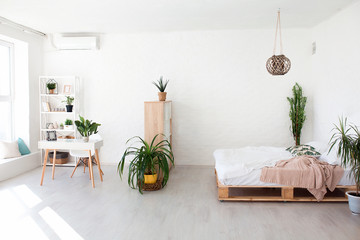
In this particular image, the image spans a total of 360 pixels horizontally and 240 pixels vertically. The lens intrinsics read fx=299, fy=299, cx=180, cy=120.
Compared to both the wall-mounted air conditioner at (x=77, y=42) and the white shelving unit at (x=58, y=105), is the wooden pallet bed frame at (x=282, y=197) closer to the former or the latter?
the white shelving unit at (x=58, y=105)

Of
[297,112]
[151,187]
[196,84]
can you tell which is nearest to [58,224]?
[151,187]

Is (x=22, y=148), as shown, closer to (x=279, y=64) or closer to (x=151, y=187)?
(x=151, y=187)

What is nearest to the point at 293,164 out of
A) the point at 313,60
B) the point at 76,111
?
the point at 313,60

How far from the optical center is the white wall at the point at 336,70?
4.16 meters

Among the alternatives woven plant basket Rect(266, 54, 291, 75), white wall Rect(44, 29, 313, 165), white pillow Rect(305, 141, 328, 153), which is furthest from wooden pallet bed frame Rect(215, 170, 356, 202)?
white wall Rect(44, 29, 313, 165)

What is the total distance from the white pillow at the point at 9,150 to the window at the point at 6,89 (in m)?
0.38

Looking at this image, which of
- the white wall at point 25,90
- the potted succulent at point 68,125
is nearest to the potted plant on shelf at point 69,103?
the potted succulent at point 68,125

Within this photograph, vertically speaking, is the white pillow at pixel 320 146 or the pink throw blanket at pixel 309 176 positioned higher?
the white pillow at pixel 320 146

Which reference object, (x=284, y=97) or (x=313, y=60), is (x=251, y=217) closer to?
(x=284, y=97)

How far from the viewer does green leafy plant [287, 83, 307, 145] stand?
553cm

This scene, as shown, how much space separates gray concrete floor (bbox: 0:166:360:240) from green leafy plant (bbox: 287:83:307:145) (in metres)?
1.99

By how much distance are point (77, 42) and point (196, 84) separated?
2.47 m

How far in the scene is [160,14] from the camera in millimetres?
4656

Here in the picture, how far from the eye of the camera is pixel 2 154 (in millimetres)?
5148
